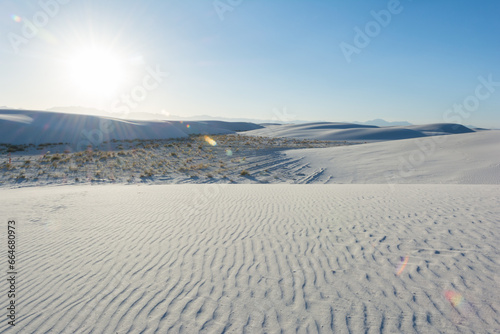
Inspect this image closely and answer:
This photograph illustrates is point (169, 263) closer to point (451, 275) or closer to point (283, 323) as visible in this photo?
point (283, 323)

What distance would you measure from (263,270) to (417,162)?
16.3 m

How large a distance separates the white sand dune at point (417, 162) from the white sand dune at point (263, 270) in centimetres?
649

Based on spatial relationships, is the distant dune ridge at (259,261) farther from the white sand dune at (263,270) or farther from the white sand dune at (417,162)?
the white sand dune at (417,162)

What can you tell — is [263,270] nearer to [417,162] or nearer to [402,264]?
[402,264]

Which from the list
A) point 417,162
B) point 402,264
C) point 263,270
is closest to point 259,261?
point 263,270

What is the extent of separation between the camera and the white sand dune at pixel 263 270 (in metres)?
2.95

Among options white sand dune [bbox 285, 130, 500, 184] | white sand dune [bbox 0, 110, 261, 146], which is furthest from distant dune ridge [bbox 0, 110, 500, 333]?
white sand dune [bbox 0, 110, 261, 146]

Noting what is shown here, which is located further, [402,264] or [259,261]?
[259,261]

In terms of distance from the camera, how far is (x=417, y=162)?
16484 mm

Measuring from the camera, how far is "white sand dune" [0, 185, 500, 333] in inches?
116

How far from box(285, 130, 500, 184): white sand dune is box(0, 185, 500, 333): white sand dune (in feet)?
21.3

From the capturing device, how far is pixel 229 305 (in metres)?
3.18

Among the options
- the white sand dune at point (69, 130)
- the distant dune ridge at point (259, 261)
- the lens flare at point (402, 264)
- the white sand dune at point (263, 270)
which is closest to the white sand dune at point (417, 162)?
the distant dune ridge at point (259, 261)

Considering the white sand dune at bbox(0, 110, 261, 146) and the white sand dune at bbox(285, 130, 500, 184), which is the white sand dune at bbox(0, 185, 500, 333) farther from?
the white sand dune at bbox(0, 110, 261, 146)
